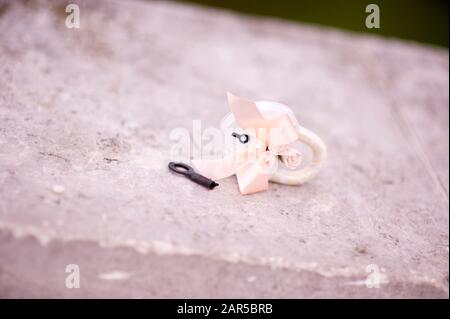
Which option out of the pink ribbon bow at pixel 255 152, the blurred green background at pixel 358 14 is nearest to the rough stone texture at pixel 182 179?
the pink ribbon bow at pixel 255 152

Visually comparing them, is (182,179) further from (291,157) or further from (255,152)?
(291,157)

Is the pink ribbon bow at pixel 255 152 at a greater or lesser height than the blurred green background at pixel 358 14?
lesser

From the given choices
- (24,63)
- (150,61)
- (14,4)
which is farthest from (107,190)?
(14,4)

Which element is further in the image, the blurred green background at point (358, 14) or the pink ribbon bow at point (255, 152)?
the blurred green background at point (358, 14)

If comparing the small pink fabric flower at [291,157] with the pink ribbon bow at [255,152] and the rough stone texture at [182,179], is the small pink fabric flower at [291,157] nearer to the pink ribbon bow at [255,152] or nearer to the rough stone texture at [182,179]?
the pink ribbon bow at [255,152]

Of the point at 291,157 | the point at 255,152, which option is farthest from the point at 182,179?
the point at 291,157
